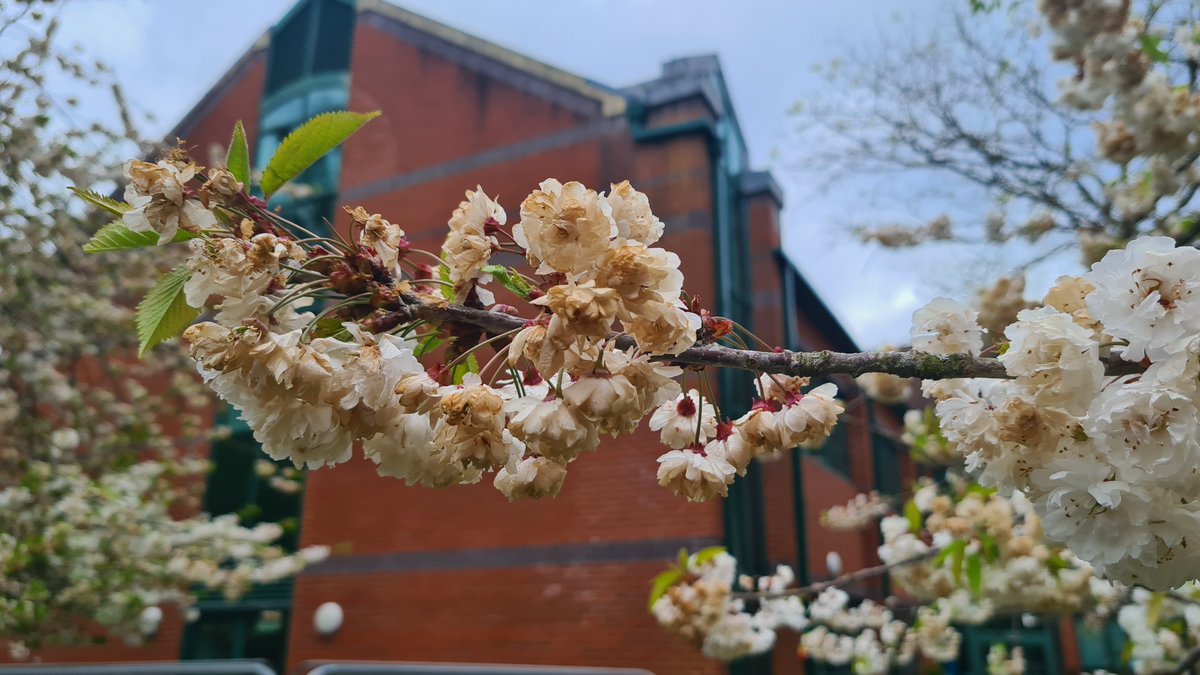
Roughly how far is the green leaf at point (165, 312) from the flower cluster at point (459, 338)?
55 mm

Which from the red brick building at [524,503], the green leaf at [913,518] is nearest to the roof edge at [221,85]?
the red brick building at [524,503]

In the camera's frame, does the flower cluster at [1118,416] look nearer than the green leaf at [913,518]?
Yes

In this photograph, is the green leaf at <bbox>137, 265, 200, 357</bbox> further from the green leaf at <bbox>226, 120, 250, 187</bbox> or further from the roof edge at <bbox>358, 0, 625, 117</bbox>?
the roof edge at <bbox>358, 0, 625, 117</bbox>

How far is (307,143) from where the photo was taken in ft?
→ 3.27

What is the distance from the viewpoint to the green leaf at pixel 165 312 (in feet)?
3.04

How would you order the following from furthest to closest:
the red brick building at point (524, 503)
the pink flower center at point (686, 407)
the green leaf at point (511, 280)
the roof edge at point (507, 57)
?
the roof edge at point (507, 57), the red brick building at point (524, 503), the pink flower center at point (686, 407), the green leaf at point (511, 280)

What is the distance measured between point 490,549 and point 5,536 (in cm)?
320

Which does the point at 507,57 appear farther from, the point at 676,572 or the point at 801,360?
the point at 801,360

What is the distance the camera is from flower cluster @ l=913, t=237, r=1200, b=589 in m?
0.81

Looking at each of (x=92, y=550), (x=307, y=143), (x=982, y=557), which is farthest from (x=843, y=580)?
(x=92, y=550)

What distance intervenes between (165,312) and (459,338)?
1.12 ft

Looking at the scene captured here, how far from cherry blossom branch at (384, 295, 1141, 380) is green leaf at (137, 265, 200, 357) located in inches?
10.2

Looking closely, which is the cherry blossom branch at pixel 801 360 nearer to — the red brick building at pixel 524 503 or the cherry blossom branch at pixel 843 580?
the cherry blossom branch at pixel 843 580

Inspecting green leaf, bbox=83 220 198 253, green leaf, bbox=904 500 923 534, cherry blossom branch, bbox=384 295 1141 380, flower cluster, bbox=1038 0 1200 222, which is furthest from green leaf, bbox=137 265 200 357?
flower cluster, bbox=1038 0 1200 222
